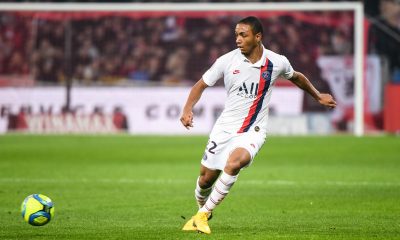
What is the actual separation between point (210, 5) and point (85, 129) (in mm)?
5301

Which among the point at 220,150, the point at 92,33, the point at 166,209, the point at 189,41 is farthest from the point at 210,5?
the point at 220,150

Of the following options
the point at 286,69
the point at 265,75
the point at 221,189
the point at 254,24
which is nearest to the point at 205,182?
the point at 221,189

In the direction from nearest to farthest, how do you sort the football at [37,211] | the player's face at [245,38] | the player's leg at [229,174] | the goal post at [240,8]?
the football at [37,211] → the player's leg at [229,174] → the player's face at [245,38] → the goal post at [240,8]

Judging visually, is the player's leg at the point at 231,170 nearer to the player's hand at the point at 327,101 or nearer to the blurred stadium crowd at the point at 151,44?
the player's hand at the point at 327,101

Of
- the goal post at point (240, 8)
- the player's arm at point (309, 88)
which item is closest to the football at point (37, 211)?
the player's arm at point (309, 88)

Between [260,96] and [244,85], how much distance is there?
219mm

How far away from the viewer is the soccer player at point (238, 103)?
980 centimetres

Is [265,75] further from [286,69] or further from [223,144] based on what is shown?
[223,144]

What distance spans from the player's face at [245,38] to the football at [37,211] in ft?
8.26

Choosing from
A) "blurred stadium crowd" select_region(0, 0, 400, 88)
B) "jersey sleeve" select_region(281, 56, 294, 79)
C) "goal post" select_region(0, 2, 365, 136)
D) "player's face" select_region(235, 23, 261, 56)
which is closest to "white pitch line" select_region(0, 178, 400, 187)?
"jersey sleeve" select_region(281, 56, 294, 79)

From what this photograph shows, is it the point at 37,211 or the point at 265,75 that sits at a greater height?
the point at 265,75

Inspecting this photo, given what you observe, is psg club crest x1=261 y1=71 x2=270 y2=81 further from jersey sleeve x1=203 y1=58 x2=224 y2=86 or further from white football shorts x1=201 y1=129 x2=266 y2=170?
white football shorts x1=201 y1=129 x2=266 y2=170

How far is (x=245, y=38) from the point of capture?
9.82m

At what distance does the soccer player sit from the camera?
32.1ft
